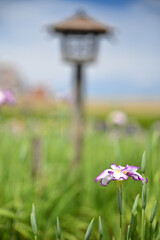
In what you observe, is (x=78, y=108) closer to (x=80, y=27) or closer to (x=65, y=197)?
(x=80, y=27)

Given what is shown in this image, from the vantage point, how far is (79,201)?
2.33 m

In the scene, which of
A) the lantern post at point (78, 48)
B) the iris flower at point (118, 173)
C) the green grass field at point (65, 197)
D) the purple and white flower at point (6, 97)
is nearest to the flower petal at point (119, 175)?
the iris flower at point (118, 173)

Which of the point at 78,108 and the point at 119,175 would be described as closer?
the point at 119,175

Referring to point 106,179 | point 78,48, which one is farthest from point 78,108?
point 106,179

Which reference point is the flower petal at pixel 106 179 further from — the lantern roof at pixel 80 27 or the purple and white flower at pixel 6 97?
the lantern roof at pixel 80 27

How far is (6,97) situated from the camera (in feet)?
6.11

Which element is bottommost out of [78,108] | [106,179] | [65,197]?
[65,197]

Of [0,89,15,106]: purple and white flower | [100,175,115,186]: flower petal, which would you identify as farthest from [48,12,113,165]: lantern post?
[100,175,115,186]: flower petal

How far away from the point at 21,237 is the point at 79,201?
24.5 inches

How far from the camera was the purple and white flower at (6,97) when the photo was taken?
1.84m

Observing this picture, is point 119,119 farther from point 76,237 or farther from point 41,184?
point 76,237

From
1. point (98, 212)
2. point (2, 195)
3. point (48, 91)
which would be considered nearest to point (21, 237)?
point (2, 195)

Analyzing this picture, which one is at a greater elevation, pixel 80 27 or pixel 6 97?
pixel 80 27

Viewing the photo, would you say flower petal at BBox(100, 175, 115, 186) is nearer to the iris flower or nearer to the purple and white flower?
the iris flower
